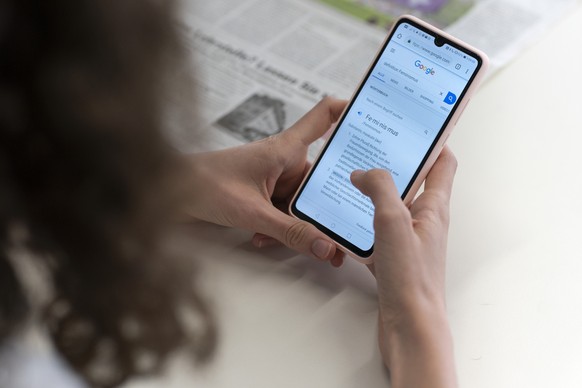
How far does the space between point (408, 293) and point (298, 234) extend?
0.44 feet

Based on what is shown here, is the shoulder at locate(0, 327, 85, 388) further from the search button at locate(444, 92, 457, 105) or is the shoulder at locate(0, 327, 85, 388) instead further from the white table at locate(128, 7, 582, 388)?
the search button at locate(444, 92, 457, 105)

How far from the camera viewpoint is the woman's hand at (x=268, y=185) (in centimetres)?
69

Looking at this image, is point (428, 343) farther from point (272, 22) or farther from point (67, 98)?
point (272, 22)

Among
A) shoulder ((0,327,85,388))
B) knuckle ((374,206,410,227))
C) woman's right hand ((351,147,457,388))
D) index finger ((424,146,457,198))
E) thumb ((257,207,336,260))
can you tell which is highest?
index finger ((424,146,457,198))

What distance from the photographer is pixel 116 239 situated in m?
0.38

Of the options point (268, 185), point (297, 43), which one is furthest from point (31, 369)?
point (297, 43)

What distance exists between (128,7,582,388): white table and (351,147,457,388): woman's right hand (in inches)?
1.9

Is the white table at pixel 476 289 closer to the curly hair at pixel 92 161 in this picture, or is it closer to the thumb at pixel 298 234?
the thumb at pixel 298 234

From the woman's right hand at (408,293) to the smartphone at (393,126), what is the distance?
7 cm

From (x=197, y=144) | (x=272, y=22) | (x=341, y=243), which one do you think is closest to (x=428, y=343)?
(x=341, y=243)

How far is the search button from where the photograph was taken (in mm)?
673

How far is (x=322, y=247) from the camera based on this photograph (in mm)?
683

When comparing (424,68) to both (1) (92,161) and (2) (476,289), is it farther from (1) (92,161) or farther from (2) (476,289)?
(1) (92,161)

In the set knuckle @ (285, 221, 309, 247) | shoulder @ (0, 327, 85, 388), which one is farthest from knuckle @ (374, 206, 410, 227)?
shoulder @ (0, 327, 85, 388)
